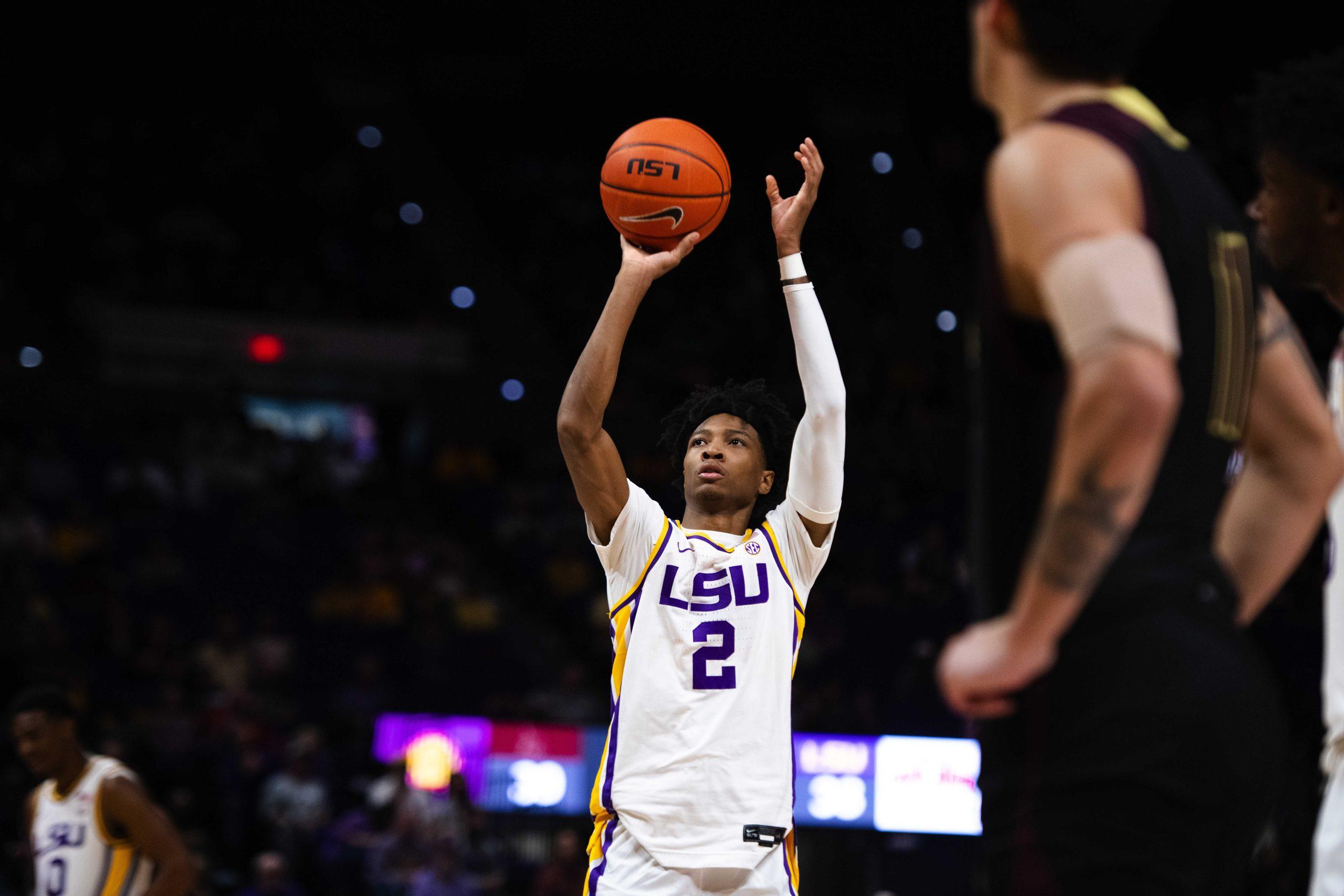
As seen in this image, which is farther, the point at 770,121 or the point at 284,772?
the point at 770,121

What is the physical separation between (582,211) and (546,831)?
40.9ft

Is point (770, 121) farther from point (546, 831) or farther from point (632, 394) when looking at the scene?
point (546, 831)

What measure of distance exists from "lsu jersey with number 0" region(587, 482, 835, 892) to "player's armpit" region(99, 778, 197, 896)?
2826mm

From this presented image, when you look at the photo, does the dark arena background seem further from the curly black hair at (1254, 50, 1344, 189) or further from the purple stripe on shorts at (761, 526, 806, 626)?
the curly black hair at (1254, 50, 1344, 189)

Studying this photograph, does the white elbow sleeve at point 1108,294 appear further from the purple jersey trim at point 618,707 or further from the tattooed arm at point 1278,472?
the purple jersey trim at point 618,707

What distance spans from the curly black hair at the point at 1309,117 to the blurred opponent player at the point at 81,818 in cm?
535

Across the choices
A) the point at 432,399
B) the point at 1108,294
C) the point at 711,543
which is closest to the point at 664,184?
the point at 711,543

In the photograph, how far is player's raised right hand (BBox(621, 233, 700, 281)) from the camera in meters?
4.24

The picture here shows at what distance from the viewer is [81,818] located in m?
6.48

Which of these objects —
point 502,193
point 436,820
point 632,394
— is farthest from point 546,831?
point 502,193

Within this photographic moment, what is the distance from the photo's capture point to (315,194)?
71.9 feet

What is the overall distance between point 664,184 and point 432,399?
53.6ft

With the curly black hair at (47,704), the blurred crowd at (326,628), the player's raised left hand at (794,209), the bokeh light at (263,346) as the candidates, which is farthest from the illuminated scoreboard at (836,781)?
the bokeh light at (263,346)

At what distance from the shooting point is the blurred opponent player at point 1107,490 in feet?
6.57
